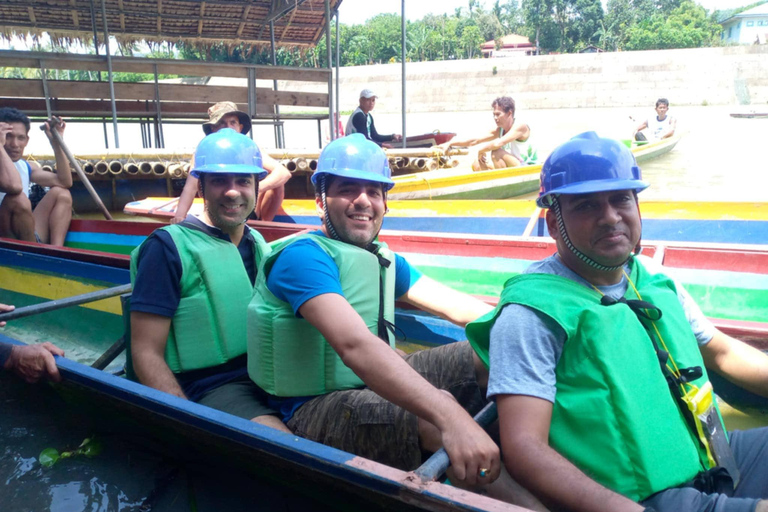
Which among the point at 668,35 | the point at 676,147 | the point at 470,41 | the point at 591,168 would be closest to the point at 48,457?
the point at 591,168

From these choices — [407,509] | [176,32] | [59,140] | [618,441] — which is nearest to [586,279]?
[618,441]

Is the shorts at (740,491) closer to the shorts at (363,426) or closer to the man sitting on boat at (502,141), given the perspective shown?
the shorts at (363,426)

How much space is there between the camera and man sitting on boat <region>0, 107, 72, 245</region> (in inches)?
171

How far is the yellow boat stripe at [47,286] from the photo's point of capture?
12.7 feet

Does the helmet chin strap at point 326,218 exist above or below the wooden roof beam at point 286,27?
below

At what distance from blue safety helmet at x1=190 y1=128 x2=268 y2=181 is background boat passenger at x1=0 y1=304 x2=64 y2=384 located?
93cm

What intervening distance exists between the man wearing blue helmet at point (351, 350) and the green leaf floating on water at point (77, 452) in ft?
3.22

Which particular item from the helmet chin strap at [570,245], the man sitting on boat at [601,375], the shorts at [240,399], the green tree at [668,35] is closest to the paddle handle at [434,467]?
the man sitting on boat at [601,375]

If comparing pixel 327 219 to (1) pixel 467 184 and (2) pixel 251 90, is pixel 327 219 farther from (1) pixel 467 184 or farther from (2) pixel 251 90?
(2) pixel 251 90

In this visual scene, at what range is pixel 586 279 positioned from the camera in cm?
159

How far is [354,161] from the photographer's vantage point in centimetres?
203

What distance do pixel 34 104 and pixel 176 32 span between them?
3058 mm

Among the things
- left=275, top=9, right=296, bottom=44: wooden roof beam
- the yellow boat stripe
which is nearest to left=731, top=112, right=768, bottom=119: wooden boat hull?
left=275, top=9, right=296, bottom=44: wooden roof beam

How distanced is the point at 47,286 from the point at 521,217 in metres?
3.74
